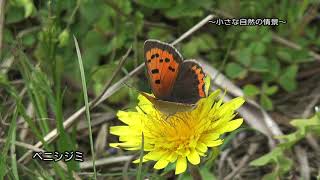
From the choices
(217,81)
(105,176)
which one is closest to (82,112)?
(105,176)

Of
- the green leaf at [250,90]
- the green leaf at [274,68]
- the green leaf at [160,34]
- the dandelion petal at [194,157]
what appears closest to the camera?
the dandelion petal at [194,157]

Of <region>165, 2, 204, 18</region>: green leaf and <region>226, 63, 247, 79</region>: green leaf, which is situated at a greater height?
<region>165, 2, 204, 18</region>: green leaf

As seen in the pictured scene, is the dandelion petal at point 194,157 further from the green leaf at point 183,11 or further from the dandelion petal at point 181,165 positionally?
the green leaf at point 183,11

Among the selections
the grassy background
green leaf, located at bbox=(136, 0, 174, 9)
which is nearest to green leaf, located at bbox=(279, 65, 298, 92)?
the grassy background

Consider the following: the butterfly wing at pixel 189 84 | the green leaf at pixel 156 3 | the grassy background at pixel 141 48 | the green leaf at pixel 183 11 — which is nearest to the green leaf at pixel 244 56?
the grassy background at pixel 141 48

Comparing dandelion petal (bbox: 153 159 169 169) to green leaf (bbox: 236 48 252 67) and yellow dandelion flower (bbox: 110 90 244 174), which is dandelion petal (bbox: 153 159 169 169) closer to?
yellow dandelion flower (bbox: 110 90 244 174)

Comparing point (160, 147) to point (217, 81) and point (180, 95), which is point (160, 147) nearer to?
point (180, 95)

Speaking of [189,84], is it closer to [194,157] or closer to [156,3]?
[194,157]

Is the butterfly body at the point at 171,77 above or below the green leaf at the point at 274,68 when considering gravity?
above
